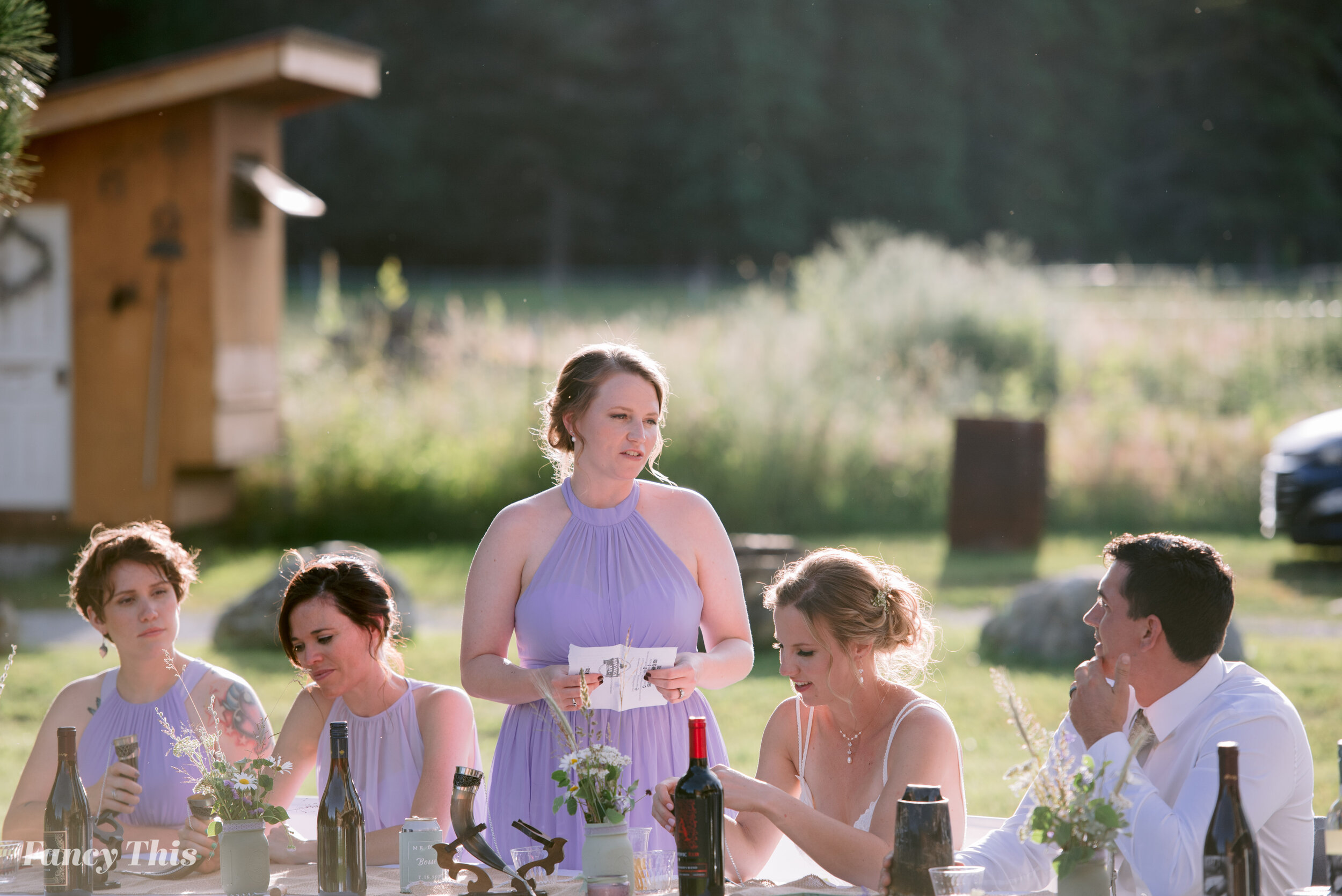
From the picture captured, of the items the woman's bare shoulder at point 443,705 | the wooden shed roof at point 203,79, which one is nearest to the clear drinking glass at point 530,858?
the woman's bare shoulder at point 443,705

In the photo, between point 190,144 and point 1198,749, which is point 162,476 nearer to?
point 190,144

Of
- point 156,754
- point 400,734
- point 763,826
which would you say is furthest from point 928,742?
point 156,754

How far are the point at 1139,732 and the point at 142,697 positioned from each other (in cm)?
258

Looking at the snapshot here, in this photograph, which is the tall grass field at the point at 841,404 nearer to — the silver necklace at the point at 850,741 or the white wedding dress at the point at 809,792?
the white wedding dress at the point at 809,792

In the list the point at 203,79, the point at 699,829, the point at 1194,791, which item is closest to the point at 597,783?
the point at 699,829

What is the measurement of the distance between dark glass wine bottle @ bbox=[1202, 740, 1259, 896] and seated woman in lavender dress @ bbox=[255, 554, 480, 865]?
179 centimetres

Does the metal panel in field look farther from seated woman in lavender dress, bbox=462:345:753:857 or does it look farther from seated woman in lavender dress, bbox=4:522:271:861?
seated woman in lavender dress, bbox=4:522:271:861

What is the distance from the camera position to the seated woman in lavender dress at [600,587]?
3469mm

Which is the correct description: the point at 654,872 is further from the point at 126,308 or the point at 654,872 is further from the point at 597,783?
the point at 126,308

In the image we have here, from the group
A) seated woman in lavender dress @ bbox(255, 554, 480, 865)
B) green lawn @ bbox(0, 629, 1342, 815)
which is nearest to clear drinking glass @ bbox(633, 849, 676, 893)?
seated woman in lavender dress @ bbox(255, 554, 480, 865)

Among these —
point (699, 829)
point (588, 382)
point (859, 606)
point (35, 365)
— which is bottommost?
point (699, 829)

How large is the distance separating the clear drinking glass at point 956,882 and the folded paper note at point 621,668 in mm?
944

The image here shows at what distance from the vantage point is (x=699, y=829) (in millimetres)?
2596

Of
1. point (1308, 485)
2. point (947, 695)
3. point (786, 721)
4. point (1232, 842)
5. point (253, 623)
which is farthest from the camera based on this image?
point (1308, 485)
